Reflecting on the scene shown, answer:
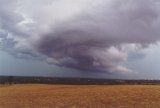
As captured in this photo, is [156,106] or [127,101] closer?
[156,106]

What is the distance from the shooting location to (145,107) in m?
23.9

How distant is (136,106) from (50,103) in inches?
310

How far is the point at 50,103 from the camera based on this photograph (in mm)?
27234

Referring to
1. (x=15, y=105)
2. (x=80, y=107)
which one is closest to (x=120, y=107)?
(x=80, y=107)

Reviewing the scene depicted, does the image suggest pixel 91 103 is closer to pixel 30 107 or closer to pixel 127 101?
pixel 127 101

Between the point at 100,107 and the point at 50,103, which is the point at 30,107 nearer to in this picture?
the point at 50,103

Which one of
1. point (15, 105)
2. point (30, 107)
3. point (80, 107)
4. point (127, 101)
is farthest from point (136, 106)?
point (15, 105)

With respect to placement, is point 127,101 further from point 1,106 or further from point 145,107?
point 1,106

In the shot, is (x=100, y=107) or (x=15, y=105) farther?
(x=15, y=105)

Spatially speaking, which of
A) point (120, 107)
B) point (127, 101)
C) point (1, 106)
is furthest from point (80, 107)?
point (1, 106)

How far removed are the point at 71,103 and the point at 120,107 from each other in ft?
15.6

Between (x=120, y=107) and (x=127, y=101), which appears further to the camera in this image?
(x=127, y=101)

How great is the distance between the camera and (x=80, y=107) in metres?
24.5

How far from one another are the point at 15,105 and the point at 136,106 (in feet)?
34.6
